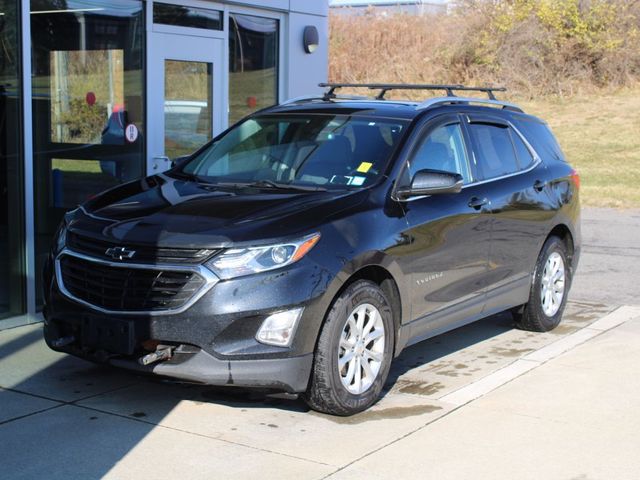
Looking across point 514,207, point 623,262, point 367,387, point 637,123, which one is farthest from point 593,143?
point 367,387

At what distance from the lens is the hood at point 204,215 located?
5371 millimetres

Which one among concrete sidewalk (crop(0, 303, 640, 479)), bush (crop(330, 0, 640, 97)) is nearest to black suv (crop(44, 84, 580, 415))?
concrete sidewalk (crop(0, 303, 640, 479))

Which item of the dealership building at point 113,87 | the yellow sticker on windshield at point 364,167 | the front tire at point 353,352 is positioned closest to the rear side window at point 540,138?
the yellow sticker on windshield at point 364,167

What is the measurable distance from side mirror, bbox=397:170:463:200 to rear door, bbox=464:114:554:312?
913 millimetres

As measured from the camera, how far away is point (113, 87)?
29.2 feet

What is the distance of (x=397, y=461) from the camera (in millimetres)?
5031

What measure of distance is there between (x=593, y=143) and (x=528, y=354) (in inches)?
704

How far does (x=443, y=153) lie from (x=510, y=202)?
0.80 m

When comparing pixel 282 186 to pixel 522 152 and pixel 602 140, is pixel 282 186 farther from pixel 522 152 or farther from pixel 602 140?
pixel 602 140

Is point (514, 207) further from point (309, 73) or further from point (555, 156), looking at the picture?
point (309, 73)

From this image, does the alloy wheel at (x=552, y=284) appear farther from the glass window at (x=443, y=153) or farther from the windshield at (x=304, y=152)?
the windshield at (x=304, y=152)

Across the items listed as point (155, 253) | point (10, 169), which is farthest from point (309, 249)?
point (10, 169)

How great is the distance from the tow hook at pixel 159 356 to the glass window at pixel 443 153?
2.01m

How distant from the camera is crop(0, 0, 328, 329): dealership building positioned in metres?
7.77
